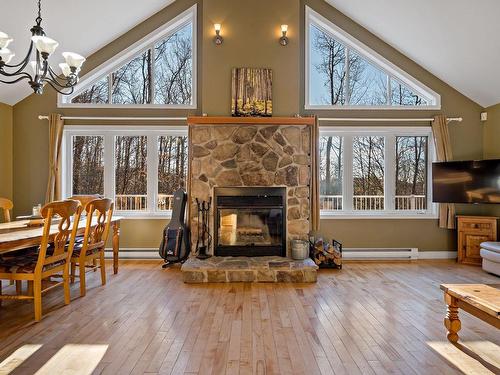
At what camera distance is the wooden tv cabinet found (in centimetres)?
505

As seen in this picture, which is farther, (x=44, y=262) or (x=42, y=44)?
(x=44, y=262)

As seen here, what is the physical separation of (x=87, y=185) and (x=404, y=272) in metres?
4.95

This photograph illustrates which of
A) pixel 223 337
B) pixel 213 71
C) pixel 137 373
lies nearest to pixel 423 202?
pixel 213 71

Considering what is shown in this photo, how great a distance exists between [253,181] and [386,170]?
2.28 meters

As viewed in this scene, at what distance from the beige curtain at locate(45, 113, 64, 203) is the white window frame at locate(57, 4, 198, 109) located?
12.8 inches

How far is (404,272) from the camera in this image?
4.77 m

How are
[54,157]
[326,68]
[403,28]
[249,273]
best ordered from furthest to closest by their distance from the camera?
[326,68] → [54,157] → [403,28] → [249,273]

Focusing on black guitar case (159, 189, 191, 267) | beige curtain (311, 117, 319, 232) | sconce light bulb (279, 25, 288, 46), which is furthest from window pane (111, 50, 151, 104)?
beige curtain (311, 117, 319, 232)

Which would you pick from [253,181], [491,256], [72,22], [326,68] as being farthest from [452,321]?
[72,22]

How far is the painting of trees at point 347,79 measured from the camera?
5672 millimetres

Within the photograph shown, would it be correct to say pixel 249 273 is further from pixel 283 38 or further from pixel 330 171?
pixel 283 38

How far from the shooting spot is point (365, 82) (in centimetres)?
571

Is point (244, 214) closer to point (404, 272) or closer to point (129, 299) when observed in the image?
point (129, 299)

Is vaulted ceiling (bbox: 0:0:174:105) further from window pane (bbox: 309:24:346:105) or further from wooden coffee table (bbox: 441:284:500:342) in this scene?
wooden coffee table (bbox: 441:284:500:342)
